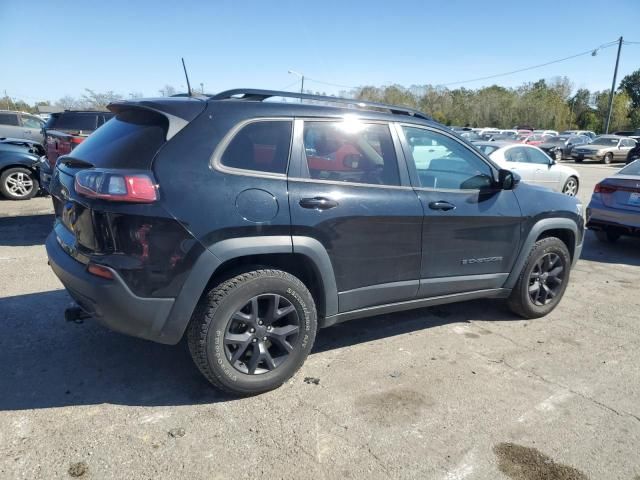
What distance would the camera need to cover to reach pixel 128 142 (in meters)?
2.90

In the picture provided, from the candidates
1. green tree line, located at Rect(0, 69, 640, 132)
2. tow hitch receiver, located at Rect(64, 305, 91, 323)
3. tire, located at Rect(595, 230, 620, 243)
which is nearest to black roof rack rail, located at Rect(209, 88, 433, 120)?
tow hitch receiver, located at Rect(64, 305, 91, 323)

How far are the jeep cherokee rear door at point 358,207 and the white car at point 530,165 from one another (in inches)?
306

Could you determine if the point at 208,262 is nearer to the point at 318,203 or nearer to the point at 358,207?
the point at 318,203

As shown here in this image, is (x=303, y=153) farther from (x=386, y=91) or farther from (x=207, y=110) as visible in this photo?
(x=386, y=91)

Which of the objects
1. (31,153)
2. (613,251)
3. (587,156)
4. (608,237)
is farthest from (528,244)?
(587,156)

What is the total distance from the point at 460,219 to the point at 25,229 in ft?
21.7

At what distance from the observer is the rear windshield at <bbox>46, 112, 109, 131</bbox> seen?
1002 centimetres

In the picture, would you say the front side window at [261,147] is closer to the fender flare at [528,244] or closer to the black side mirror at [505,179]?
the black side mirror at [505,179]

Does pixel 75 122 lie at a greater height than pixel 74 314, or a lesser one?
greater

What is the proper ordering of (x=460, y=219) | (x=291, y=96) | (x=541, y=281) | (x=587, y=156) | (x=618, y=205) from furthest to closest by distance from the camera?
(x=587, y=156)
(x=618, y=205)
(x=541, y=281)
(x=460, y=219)
(x=291, y=96)

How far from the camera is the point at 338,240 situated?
127 inches

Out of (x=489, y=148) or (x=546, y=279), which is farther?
(x=489, y=148)

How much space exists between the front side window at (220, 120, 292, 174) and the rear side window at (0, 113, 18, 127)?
1760cm

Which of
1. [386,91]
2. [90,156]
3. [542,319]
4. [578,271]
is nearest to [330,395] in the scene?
[90,156]
